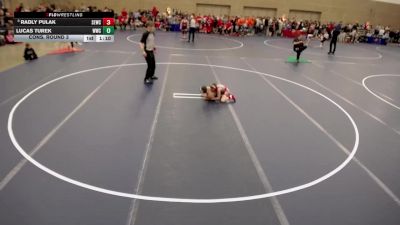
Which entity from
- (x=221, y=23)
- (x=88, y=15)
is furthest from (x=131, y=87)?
(x=221, y=23)

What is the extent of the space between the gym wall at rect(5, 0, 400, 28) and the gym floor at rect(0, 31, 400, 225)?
20.5 metres

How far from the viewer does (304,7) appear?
33.1 m

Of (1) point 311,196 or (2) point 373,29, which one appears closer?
(1) point 311,196

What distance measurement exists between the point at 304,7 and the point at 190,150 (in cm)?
3033

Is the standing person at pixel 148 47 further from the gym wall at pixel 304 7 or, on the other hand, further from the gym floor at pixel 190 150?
the gym wall at pixel 304 7

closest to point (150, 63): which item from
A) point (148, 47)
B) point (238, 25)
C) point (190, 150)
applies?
point (148, 47)

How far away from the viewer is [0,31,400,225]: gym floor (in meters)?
4.74

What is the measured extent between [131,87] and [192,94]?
1888mm

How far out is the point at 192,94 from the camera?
10.2 m

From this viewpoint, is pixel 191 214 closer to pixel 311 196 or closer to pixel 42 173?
pixel 311 196
